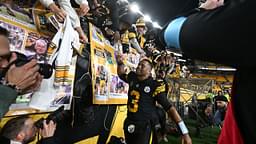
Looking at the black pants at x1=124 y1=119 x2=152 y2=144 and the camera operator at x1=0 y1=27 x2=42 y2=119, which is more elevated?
the camera operator at x1=0 y1=27 x2=42 y2=119

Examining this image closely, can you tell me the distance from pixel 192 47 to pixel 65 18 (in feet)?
7.23

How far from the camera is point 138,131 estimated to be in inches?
144

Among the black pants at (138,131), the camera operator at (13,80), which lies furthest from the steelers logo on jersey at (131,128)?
the camera operator at (13,80)

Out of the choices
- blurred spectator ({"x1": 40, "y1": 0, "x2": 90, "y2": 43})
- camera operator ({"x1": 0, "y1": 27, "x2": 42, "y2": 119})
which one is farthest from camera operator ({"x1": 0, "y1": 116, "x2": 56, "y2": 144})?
camera operator ({"x1": 0, "y1": 27, "x2": 42, "y2": 119})

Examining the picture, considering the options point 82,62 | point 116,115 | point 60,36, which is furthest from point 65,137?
point 116,115

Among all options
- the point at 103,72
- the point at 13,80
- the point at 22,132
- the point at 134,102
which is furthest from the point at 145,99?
the point at 13,80

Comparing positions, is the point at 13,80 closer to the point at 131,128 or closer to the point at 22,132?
the point at 22,132

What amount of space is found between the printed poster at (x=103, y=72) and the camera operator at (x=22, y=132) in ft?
4.45

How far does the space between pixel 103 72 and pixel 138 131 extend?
3.03ft

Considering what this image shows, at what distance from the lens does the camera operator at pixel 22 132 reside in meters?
2.11

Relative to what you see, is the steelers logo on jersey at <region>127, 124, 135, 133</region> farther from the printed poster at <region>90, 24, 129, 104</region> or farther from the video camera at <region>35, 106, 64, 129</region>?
the video camera at <region>35, 106, 64, 129</region>

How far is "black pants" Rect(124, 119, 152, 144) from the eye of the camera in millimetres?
3635

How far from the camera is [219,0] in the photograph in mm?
651

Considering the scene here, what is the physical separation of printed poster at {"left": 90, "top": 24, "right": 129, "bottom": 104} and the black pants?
50cm
